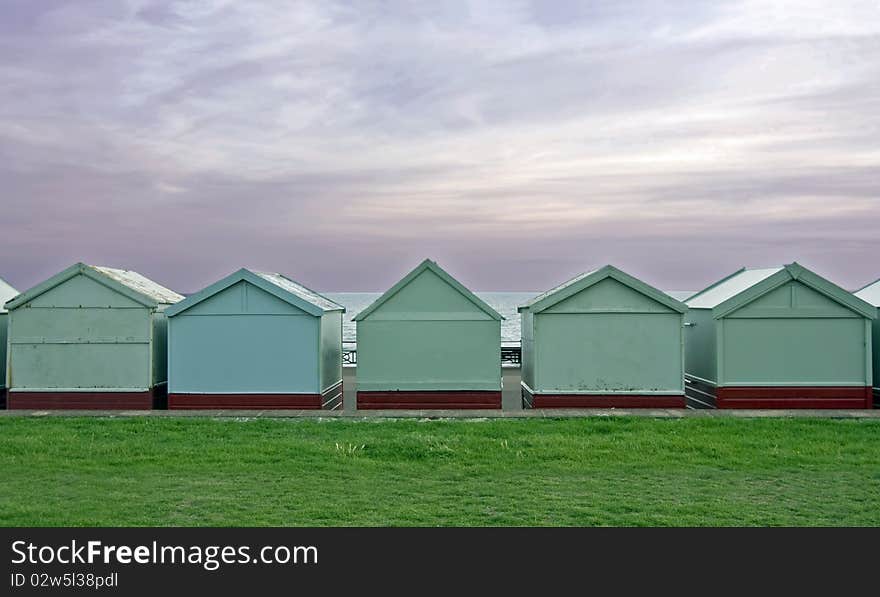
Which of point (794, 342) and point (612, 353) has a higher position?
point (794, 342)

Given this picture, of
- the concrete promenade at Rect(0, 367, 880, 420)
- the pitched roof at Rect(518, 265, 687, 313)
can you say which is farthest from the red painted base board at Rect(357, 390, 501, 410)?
the pitched roof at Rect(518, 265, 687, 313)

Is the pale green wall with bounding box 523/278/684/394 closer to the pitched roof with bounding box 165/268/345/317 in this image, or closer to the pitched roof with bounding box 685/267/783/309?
the pitched roof with bounding box 685/267/783/309

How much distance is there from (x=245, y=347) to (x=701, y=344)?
11778mm

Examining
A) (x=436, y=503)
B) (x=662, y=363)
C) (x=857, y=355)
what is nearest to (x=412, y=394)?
(x=662, y=363)

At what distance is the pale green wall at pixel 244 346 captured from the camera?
21219 millimetres

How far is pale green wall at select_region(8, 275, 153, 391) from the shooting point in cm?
2141

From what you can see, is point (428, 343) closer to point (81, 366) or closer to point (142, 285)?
point (142, 285)

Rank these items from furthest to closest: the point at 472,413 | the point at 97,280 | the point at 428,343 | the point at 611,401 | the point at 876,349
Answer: the point at 876,349 → the point at 97,280 → the point at 428,343 → the point at 611,401 → the point at 472,413

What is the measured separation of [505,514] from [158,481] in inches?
219

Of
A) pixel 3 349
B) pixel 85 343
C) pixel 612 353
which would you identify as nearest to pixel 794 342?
pixel 612 353

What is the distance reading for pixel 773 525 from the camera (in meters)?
10.4

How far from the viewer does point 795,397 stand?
21047 mm

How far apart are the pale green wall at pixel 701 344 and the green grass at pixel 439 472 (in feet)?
11.0
